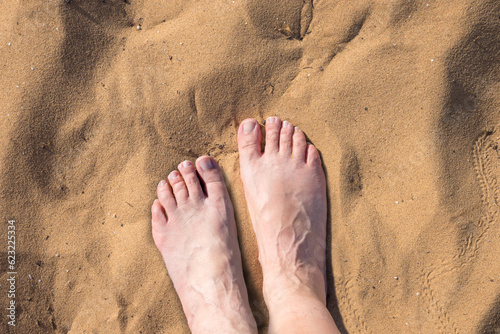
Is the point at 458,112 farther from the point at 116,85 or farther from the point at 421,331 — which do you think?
the point at 116,85

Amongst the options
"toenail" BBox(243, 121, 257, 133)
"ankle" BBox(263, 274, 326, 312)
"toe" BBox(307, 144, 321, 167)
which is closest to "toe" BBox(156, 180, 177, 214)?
"toenail" BBox(243, 121, 257, 133)

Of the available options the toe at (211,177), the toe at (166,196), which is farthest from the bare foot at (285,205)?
the toe at (166,196)

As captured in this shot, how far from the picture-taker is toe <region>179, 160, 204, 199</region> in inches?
78.5

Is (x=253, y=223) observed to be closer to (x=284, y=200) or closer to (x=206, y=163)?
(x=284, y=200)

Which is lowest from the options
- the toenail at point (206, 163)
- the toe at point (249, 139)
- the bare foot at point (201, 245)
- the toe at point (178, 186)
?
the bare foot at point (201, 245)

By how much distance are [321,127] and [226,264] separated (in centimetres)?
101

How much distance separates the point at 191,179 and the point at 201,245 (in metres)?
0.43

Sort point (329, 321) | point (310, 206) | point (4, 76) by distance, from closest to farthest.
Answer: point (329, 321) < point (4, 76) < point (310, 206)

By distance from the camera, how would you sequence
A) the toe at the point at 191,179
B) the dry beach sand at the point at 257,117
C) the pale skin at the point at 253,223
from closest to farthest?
the dry beach sand at the point at 257,117, the pale skin at the point at 253,223, the toe at the point at 191,179

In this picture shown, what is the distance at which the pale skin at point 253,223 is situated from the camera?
1894 mm

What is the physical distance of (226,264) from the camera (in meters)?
1.95

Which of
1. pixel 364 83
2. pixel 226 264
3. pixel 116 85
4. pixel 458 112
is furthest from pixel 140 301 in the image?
pixel 458 112

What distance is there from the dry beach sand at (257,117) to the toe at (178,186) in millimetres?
100

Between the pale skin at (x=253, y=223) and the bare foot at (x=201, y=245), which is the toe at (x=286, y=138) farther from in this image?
the bare foot at (x=201, y=245)
